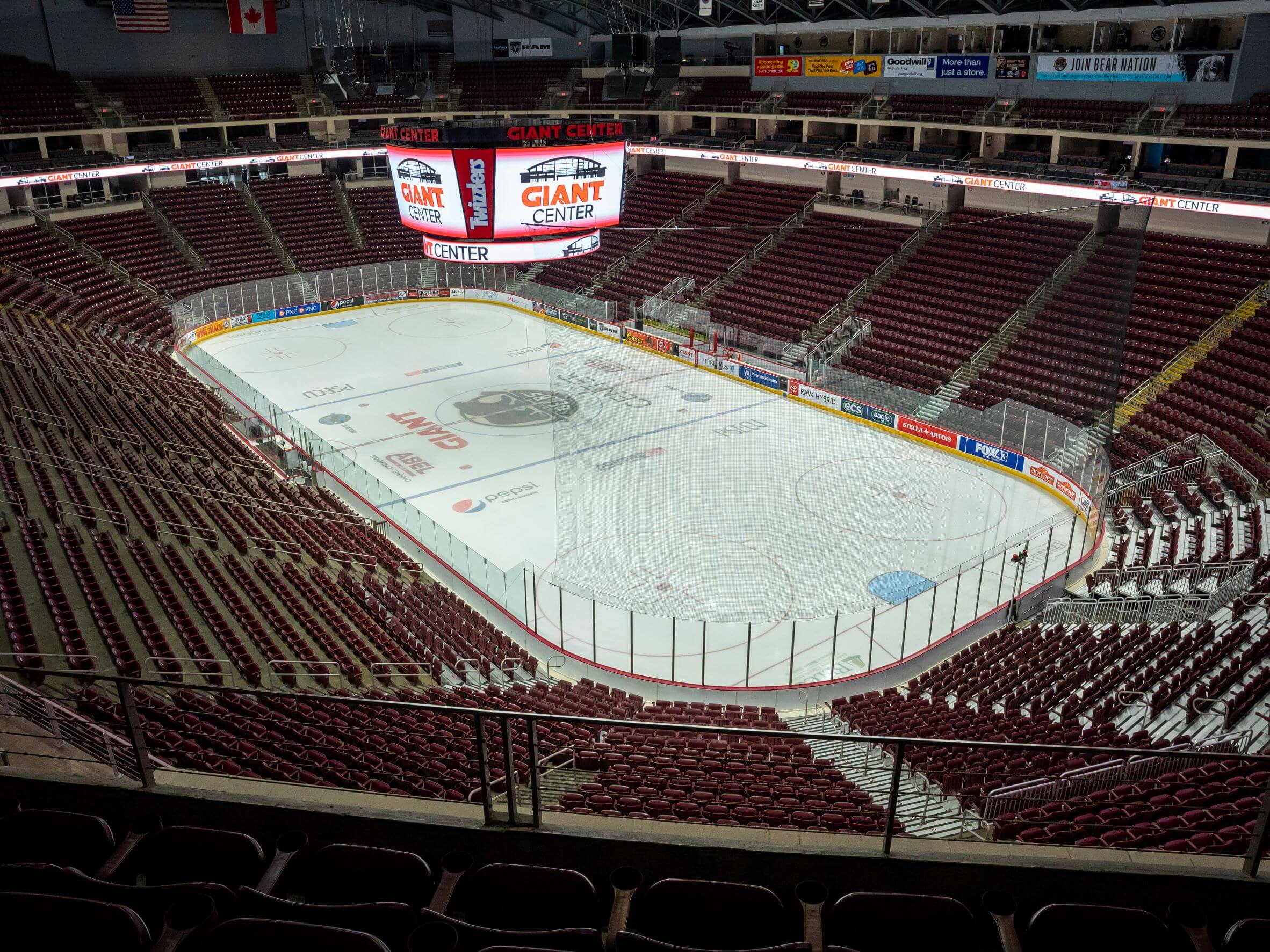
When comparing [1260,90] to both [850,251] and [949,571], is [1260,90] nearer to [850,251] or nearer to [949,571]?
[850,251]

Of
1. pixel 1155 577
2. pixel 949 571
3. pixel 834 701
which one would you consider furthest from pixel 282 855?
pixel 1155 577

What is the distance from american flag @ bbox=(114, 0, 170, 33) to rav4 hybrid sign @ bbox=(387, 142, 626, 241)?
24.5 metres

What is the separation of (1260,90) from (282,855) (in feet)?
117

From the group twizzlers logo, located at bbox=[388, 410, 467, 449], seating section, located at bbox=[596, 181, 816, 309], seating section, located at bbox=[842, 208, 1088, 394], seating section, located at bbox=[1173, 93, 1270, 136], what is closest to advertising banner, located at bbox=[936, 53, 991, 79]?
seating section, located at bbox=[842, 208, 1088, 394]

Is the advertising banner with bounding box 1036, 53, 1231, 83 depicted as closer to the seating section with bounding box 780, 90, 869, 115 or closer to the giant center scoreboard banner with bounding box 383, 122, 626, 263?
the seating section with bounding box 780, 90, 869, 115

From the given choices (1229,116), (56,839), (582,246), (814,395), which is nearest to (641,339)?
(814,395)

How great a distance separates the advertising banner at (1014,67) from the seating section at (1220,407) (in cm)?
1373

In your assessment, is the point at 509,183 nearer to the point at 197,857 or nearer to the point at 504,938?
the point at 197,857

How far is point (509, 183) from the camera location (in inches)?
851

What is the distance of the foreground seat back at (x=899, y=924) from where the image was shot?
3.54 m

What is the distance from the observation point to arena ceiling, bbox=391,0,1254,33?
30.0 meters

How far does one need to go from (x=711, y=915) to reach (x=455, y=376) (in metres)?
30.9

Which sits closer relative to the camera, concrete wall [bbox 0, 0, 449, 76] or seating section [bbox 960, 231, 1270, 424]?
seating section [bbox 960, 231, 1270, 424]

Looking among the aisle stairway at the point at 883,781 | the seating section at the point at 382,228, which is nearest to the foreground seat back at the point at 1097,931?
the aisle stairway at the point at 883,781
